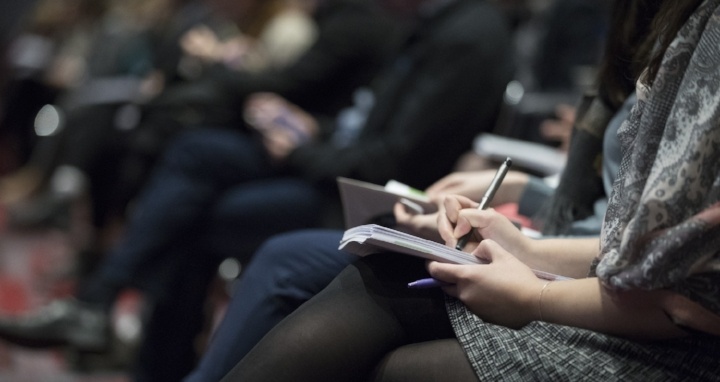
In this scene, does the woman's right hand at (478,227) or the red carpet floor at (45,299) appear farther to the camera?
the red carpet floor at (45,299)

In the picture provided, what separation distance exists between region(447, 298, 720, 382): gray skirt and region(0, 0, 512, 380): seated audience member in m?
1.10

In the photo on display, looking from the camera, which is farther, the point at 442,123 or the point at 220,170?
the point at 220,170

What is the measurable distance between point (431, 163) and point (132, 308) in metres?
1.42

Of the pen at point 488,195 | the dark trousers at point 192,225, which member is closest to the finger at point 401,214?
the pen at point 488,195

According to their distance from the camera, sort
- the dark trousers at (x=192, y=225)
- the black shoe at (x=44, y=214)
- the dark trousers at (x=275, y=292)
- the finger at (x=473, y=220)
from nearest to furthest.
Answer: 1. the finger at (x=473, y=220)
2. the dark trousers at (x=275, y=292)
3. the dark trousers at (x=192, y=225)
4. the black shoe at (x=44, y=214)

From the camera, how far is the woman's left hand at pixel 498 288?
1.01m

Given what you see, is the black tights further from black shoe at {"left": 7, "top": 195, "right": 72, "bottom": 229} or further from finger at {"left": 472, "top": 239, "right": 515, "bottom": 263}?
black shoe at {"left": 7, "top": 195, "right": 72, "bottom": 229}

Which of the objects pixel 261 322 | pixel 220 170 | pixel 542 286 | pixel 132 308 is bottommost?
pixel 132 308

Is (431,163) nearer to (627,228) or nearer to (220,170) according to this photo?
(220,170)

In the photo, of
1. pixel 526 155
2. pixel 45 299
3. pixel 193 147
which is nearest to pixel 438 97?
pixel 526 155

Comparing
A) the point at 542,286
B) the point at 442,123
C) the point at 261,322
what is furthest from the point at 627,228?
the point at 442,123

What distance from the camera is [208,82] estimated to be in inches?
109

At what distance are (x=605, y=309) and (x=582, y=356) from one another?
54 millimetres

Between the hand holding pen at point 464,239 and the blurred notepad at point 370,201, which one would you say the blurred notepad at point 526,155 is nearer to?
the blurred notepad at point 370,201
